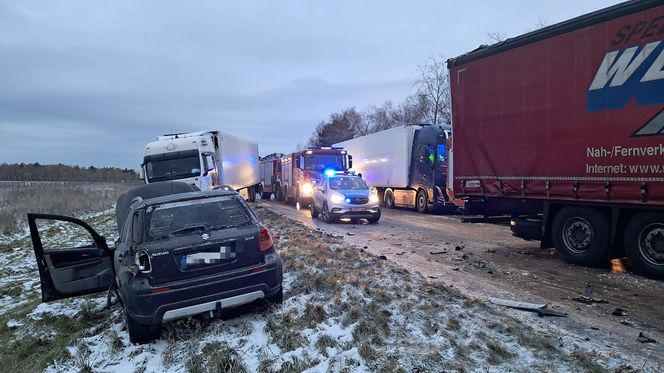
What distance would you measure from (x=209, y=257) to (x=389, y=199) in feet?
60.9

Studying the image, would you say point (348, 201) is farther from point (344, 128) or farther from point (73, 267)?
point (344, 128)

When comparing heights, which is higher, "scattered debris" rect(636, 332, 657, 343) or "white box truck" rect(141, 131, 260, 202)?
"white box truck" rect(141, 131, 260, 202)

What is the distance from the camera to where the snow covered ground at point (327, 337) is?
388cm

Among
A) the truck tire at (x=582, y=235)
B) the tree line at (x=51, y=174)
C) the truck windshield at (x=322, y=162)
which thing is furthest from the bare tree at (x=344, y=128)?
the truck tire at (x=582, y=235)

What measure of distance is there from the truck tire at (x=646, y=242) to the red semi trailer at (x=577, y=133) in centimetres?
2

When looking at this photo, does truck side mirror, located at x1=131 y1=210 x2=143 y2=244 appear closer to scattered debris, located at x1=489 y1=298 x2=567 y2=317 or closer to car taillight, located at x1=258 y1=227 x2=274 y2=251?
car taillight, located at x1=258 y1=227 x2=274 y2=251

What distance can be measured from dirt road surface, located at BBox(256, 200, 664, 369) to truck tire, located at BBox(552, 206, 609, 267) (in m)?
0.21

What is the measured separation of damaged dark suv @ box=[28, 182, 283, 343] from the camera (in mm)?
4668

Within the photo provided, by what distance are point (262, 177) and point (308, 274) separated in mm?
28491

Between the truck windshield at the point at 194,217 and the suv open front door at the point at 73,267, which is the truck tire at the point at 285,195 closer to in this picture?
the suv open front door at the point at 73,267

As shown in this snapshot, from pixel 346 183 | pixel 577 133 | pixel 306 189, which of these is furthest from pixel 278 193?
pixel 577 133

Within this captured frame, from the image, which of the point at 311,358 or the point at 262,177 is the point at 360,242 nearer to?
the point at 311,358

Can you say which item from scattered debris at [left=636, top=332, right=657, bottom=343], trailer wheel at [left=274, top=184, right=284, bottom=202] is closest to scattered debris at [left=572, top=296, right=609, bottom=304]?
scattered debris at [left=636, top=332, right=657, bottom=343]

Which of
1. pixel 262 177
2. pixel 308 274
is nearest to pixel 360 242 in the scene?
pixel 308 274
